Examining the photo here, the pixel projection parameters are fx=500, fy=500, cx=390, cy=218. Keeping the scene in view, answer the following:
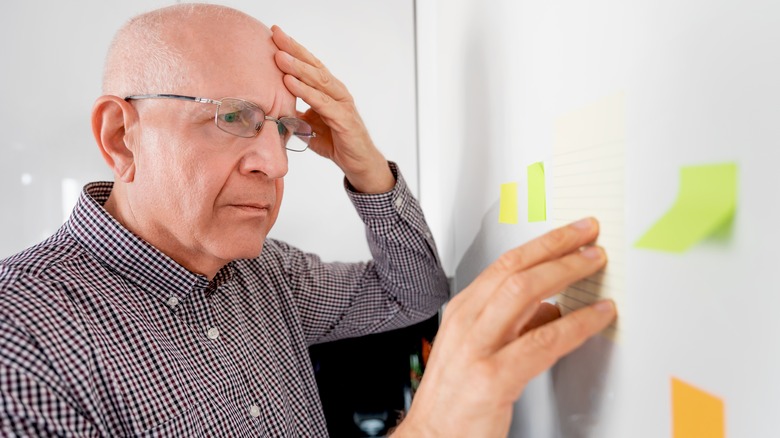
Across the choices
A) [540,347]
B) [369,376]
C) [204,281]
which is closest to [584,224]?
[540,347]

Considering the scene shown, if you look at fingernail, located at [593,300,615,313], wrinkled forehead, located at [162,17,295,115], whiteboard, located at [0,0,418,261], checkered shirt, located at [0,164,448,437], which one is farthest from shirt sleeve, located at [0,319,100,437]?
whiteboard, located at [0,0,418,261]

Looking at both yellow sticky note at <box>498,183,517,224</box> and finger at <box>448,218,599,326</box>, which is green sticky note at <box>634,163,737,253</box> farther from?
yellow sticky note at <box>498,183,517,224</box>

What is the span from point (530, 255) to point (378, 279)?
2.18 feet

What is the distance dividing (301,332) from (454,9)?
733 millimetres

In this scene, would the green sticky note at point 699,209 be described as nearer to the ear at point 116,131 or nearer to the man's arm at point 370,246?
the man's arm at point 370,246

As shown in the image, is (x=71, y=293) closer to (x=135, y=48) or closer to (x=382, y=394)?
(x=135, y=48)

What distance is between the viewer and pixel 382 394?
1.30 m

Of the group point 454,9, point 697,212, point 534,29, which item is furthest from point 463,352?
point 454,9

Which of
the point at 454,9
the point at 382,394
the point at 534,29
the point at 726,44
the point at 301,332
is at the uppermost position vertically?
the point at 454,9

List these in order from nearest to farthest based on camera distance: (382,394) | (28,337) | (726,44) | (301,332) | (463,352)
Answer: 1. (726,44)
2. (463,352)
3. (28,337)
4. (301,332)
5. (382,394)

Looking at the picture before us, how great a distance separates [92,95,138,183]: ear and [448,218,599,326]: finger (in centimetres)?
57

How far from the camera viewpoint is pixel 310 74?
2.64 ft

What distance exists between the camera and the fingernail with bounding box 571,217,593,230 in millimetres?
499

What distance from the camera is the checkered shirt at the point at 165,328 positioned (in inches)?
23.6
